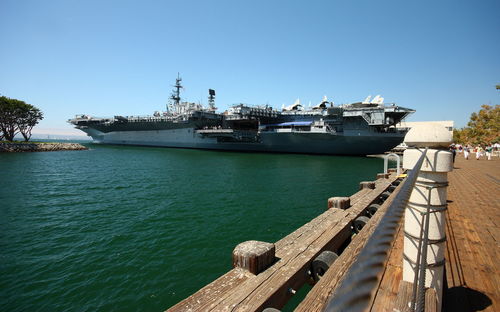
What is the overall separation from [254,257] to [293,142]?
136 ft

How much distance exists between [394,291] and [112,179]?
20534 mm

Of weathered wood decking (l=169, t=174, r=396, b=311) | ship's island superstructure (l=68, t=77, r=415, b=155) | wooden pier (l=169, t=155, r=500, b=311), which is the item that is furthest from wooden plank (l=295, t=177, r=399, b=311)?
ship's island superstructure (l=68, t=77, r=415, b=155)

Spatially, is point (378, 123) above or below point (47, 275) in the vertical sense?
above

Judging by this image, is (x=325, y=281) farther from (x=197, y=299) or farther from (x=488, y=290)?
(x=488, y=290)

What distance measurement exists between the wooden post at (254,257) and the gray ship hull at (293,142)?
1484 inches

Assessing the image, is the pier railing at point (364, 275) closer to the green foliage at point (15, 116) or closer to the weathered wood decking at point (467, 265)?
the weathered wood decking at point (467, 265)

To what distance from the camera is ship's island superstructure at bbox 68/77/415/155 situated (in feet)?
124

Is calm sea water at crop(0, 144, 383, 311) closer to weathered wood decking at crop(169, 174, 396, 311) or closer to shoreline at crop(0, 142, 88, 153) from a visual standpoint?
weathered wood decking at crop(169, 174, 396, 311)

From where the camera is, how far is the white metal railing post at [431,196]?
2.19 metres

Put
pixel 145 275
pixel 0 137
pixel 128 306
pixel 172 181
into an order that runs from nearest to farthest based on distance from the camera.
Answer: pixel 128 306 → pixel 145 275 → pixel 172 181 → pixel 0 137

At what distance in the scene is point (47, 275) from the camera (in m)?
6.24

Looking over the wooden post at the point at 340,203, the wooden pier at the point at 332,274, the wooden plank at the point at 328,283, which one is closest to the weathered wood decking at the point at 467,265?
the wooden pier at the point at 332,274

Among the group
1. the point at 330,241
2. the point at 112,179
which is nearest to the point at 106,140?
the point at 112,179

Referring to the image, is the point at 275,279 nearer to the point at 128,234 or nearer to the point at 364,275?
the point at 364,275
